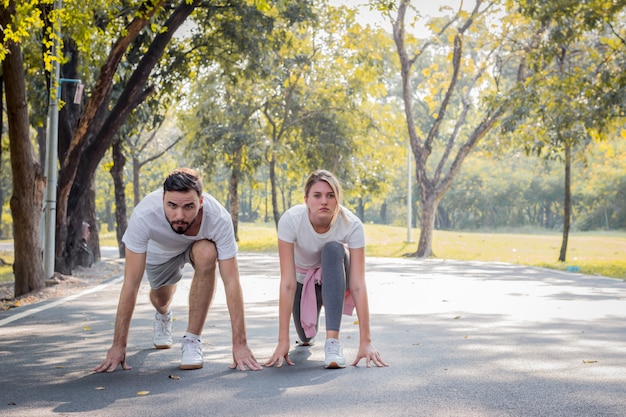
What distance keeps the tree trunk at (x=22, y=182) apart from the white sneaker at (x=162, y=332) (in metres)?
5.89

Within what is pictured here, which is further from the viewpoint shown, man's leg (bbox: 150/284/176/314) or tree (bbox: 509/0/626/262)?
tree (bbox: 509/0/626/262)

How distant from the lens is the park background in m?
15.8

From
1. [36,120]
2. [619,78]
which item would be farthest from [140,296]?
[619,78]

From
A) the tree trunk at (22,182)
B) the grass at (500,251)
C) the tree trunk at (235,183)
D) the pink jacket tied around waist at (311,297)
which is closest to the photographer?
the pink jacket tied around waist at (311,297)

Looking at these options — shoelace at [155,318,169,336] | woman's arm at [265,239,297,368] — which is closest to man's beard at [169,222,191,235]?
woman's arm at [265,239,297,368]

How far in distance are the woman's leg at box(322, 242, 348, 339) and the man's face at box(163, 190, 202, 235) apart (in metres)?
0.99

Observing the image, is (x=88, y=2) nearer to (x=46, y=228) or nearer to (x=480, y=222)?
(x=46, y=228)

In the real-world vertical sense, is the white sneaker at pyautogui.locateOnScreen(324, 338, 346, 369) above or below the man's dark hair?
below

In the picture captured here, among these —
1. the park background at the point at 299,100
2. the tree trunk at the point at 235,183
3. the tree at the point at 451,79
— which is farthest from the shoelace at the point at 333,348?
the tree trunk at the point at 235,183

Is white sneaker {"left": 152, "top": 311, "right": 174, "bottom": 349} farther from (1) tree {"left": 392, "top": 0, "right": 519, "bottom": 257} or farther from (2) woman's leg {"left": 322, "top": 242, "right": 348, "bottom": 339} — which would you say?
(1) tree {"left": 392, "top": 0, "right": 519, "bottom": 257}

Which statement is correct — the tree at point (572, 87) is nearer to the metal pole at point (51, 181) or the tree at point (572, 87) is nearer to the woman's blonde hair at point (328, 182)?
the metal pole at point (51, 181)

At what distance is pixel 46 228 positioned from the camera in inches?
623

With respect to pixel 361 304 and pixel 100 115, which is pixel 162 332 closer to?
pixel 361 304

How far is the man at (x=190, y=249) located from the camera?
590 centimetres
